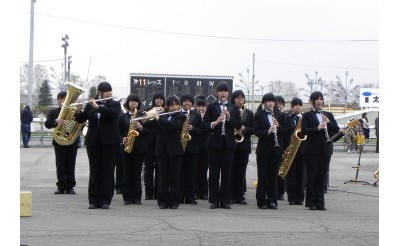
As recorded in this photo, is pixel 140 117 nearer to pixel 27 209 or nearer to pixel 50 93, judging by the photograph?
pixel 27 209

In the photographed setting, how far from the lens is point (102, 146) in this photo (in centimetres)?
1309

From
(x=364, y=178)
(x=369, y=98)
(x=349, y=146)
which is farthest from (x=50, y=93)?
(x=364, y=178)

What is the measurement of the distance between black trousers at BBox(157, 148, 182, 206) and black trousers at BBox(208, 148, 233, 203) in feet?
2.01

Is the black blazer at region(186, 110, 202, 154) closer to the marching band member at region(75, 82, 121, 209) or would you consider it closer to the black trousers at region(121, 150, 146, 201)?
the black trousers at region(121, 150, 146, 201)

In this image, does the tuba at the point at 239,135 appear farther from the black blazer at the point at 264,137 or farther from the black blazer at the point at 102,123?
the black blazer at the point at 102,123

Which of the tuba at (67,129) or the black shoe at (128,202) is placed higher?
the tuba at (67,129)

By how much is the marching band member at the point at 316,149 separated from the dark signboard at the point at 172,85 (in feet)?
50.3

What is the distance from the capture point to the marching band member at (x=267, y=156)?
1370 centimetres

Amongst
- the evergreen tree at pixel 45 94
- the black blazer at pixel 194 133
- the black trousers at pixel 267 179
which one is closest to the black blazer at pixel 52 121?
the black blazer at pixel 194 133

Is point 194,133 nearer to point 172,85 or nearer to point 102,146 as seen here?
point 102,146

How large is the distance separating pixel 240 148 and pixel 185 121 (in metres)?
1.23

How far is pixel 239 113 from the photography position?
13.5 meters

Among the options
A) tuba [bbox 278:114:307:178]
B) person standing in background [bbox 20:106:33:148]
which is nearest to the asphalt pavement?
tuba [bbox 278:114:307:178]
